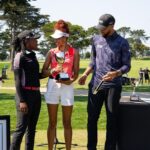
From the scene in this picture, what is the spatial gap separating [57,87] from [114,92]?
0.79 m

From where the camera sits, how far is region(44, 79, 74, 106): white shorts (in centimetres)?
694

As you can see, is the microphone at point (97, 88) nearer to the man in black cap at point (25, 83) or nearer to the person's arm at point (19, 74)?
the man in black cap at point (25, 83)

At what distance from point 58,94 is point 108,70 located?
787mm

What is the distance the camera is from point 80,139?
370 inches

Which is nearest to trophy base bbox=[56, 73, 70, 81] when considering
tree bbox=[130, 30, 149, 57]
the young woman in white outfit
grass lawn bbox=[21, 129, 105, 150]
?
the young woman in white outfit

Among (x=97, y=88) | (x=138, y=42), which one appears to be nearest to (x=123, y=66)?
(x=97, y=88)

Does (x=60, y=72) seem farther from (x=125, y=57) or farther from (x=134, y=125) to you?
(x=134, y=125)

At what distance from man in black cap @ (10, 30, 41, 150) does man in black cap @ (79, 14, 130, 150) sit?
0.77m

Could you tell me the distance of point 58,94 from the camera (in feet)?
22.8

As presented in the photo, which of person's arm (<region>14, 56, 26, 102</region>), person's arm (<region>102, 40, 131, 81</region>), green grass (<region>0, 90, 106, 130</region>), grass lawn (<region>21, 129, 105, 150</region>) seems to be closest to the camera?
person's arm (<region>14, 56, 26, 102</region>)

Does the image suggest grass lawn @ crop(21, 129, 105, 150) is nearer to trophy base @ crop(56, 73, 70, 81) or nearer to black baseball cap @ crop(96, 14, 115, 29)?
trophy base @ crop(56, 73, 70, 81)

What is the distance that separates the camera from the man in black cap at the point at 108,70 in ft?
21.8

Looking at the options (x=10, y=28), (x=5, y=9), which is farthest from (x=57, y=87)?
(x=10, y=28)

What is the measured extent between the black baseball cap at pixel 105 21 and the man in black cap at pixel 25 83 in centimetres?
85
